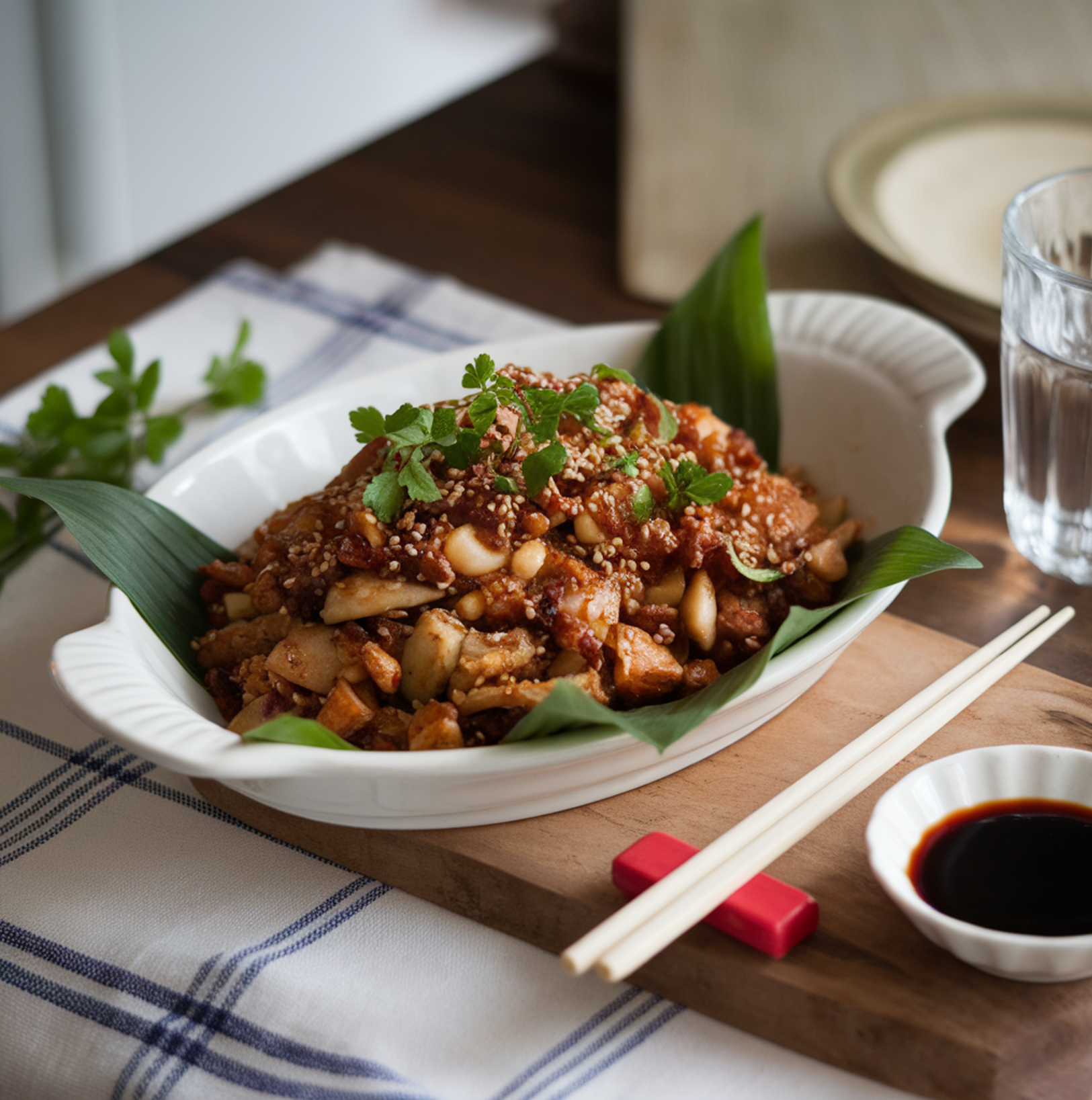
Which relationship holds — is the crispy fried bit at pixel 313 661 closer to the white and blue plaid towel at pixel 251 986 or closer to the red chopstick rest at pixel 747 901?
the white and blue plaid towel at pixel 251 986

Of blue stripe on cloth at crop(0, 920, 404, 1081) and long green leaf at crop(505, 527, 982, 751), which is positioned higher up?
long green leaf at crop(505, 527, 982, 751)

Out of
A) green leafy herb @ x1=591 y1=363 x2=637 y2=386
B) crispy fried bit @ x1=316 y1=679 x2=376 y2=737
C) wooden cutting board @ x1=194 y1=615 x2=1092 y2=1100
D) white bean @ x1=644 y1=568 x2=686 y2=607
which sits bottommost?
wooden cutting board @ x1=194 y1=615 x2=1092 y2=1100

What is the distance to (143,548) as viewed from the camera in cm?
173

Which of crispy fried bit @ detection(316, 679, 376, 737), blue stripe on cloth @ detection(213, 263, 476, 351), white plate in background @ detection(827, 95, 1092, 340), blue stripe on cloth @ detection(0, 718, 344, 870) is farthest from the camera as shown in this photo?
blue stripe on cloth @ detection(213, 263, 476, 351)

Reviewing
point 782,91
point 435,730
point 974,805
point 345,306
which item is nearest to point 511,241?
point 345,306

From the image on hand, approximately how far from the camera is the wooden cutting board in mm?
1270

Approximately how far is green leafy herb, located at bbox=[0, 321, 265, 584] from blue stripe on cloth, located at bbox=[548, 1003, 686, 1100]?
1.37 m

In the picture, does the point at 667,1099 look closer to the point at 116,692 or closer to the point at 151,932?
the point at 151,932

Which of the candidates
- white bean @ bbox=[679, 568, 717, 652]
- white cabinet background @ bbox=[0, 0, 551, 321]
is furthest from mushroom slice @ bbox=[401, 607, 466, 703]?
white cabinet background @ bbox=[0, 0, 551, 321]

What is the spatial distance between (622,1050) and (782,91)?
9.33ft

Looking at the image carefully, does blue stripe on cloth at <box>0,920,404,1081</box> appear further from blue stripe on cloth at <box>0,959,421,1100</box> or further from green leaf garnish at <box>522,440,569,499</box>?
green leaf garnish at <box>522,440,569,499</box>

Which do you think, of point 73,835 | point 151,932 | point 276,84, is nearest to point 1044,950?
point 151,932

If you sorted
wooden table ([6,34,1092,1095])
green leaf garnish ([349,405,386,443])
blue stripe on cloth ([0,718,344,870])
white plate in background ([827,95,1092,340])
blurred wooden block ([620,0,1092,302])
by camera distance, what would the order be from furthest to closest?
blurred wooden block ([620,0,1092,302]), white plate in background ([827,95,1092,340]), wooden table ([6,34,1092,1095]), green leaf garnish ([349,405,386,443]), blue stripe on cloth ([0,718,344,870])

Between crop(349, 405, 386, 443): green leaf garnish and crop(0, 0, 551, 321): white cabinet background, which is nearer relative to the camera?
crop(349, 405, 386, 443): green leaf garnish
